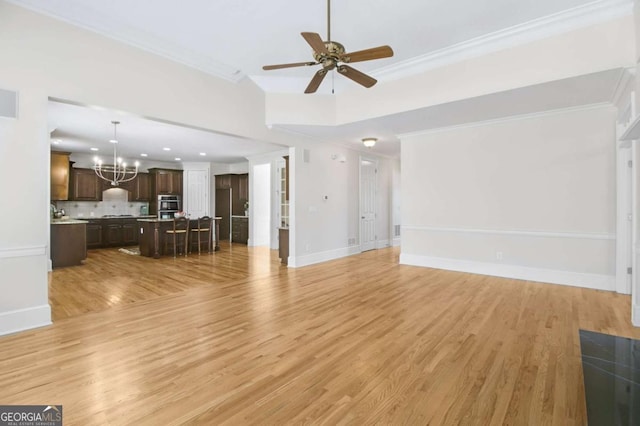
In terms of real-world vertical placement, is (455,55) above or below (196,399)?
above

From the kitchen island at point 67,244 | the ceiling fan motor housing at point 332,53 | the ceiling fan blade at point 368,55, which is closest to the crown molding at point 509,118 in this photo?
the ceiling fan blade at point 368,55

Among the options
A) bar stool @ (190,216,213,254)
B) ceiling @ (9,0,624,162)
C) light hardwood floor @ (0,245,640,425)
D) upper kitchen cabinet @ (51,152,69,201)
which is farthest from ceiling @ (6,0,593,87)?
upper kitchen cabinet @ (51,152,69,201)

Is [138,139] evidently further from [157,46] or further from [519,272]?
[519,272]

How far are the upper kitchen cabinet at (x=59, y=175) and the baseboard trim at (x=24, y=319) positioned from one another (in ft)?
19.1

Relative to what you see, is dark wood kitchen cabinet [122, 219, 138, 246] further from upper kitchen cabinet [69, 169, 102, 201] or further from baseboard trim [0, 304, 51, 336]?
baseboard trim [0, 304, 51, 336]

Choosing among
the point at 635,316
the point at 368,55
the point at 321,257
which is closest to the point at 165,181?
the point at 321,257

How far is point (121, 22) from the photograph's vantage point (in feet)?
12.0

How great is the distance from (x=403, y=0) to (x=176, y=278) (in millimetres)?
5348

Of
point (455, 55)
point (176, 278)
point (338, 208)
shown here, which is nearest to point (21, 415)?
point (176, 278)

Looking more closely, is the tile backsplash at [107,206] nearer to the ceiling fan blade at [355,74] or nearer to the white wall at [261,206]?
the white wall at [261,206]

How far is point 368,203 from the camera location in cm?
868

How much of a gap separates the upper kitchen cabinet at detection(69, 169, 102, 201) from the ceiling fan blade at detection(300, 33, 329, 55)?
9.28 meters

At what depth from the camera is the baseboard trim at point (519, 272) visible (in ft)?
15.4

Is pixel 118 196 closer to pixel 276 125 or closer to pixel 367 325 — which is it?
pixel 276 125
